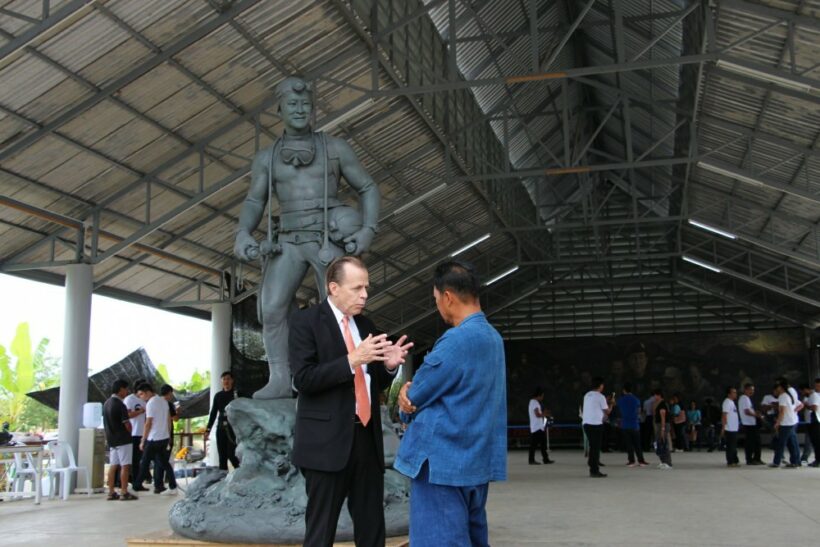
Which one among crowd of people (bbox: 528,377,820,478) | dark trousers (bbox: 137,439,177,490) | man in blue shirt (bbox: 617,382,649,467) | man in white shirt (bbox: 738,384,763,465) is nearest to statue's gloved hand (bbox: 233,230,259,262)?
dark trousers (bbox: 137,439,177,490)

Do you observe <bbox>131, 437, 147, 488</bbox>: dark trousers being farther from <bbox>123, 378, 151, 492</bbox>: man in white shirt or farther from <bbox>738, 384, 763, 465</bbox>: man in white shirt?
<bbox>738, 384, 763, 465</bbox>: man in white shirt

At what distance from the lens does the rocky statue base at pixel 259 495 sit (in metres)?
5.75

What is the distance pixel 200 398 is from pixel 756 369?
18820 mm

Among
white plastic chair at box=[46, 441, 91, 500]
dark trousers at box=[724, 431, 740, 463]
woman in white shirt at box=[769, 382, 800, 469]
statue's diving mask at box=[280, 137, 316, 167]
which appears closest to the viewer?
statue's diving mask at box=[280, 137, 316, 167]

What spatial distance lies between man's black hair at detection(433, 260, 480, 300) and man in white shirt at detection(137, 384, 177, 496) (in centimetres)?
924

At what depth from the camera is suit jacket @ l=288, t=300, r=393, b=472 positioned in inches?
140

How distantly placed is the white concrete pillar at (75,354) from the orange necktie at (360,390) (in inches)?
480

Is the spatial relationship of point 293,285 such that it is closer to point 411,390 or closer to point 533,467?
point 411,390

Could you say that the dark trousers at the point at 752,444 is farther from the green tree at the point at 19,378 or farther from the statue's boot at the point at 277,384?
the green tree at the point at 19,378

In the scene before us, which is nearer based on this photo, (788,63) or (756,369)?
(788,63)

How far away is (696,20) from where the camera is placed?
571 inches

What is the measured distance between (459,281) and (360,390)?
2.51 ft

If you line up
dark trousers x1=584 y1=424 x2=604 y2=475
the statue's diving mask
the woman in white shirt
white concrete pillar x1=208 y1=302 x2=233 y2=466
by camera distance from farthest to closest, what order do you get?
white concrete pillar x1=208 y1=302 x2=233 y2=466 < the woman in white shirt < dark trousers x1=584 y1=424 x2=604 y2=475 < the statue's diving mask

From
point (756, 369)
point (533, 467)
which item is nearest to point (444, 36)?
point (533, 467)
